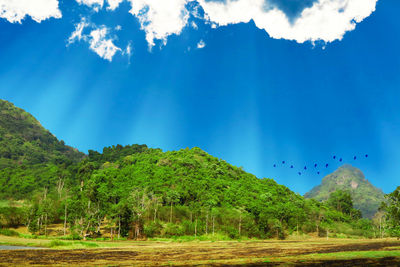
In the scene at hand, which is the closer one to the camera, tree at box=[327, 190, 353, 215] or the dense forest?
the dense forest

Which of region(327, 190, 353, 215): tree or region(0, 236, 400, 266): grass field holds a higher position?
region(327, 190, 353, 215): tree

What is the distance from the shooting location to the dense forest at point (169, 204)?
8606 cm

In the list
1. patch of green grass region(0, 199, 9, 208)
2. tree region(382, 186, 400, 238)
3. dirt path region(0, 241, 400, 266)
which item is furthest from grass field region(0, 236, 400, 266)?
patch of green grass region(0, 199, 9, 208)

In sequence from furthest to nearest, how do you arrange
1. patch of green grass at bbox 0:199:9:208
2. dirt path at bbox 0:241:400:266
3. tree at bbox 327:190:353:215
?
1. tree at bbox 327:190:353:215
2. patch of green grass at bbox 0:199:9:208
3. dirt path at bbox 0:241:400:266

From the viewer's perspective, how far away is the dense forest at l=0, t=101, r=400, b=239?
282 ft

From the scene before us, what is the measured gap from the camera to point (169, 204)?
125 m

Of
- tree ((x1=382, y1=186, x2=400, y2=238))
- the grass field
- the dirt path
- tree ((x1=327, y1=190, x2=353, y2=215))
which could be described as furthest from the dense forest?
the dirt path

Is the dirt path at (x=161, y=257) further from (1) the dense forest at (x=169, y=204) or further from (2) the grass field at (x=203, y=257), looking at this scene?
(1) the dense forest at (x=169, y=204)

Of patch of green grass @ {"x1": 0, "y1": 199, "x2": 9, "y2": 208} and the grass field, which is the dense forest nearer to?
patch of green grass @ {"x1": 0, "y1": 199, "x2": 9, "y2": 208}

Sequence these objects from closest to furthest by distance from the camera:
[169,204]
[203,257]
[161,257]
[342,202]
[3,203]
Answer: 1. [203,257]
2. [161,257]
3. [169,204]
4. [3,203]
5. [342,202]

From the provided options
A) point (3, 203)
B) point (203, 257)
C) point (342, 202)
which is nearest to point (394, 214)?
point (203, 257)

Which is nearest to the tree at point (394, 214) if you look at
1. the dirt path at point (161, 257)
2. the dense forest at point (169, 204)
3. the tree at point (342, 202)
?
the dense forest at point (169, 204)

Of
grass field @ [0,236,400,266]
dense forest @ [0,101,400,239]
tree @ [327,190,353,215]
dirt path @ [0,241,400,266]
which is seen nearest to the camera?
dirt path @ [0,241,400,266]

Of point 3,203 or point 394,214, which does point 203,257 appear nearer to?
point 394,214
